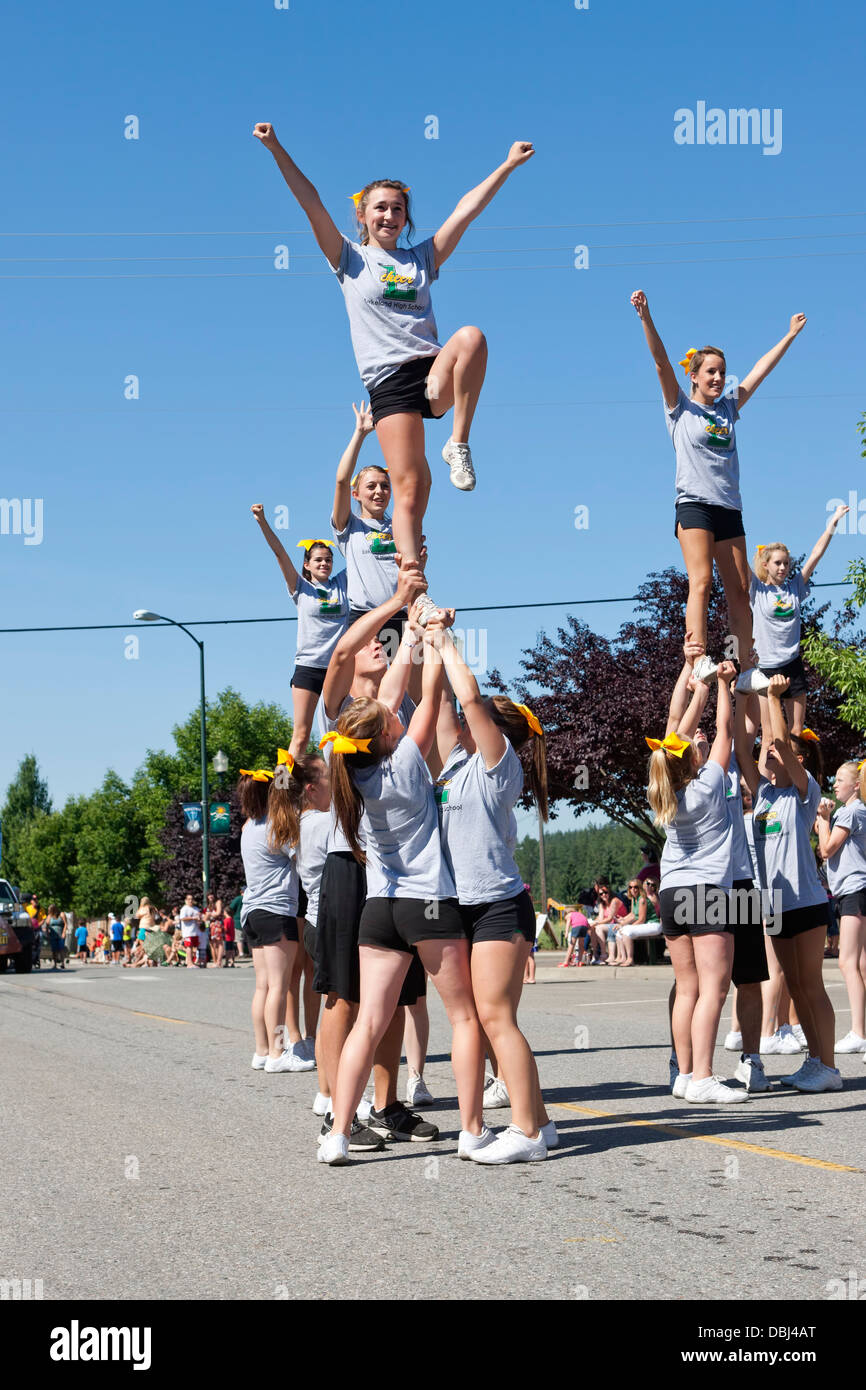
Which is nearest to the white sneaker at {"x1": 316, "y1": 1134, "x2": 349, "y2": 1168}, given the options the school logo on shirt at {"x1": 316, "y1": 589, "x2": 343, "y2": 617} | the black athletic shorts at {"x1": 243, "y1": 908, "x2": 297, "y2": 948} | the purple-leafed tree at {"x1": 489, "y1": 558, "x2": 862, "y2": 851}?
the black athletic shorts at {"x1": 243, "y1": 908, "x2": 297, "y2": 948}

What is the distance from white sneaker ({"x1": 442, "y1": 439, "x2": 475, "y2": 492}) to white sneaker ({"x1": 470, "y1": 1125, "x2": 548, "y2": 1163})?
10.0ft

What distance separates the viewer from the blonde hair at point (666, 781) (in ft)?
27.1

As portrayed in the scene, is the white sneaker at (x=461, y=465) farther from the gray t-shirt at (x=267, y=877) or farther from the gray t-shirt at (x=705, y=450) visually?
the gray t-shirt at (x=267, y=877)

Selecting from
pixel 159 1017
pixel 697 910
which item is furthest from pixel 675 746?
pixel 159 1017

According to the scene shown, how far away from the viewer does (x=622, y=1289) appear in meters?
4.38

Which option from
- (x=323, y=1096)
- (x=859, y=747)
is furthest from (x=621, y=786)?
(x=323, y=1096)

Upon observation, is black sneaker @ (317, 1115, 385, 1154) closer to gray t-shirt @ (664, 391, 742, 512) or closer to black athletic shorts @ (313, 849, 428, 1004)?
black athletic shorts @ (313, 849, 428, 1004)

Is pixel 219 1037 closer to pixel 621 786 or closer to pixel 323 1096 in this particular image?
pixel 323 1096

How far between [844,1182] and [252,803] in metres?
5.44

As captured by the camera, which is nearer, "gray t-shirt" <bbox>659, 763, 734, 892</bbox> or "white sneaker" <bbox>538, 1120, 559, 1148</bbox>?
"white sneaker" <bbox>538, 1120, 559, 1148</bbox>

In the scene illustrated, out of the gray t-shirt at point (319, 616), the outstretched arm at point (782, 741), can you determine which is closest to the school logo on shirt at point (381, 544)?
the gray t-shirt at point (319, 616)

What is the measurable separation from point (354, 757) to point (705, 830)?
2762 millimetres

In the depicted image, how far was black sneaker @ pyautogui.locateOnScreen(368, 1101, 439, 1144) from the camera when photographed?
7.57 metres

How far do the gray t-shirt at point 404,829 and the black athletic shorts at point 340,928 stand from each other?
1.93 feet
